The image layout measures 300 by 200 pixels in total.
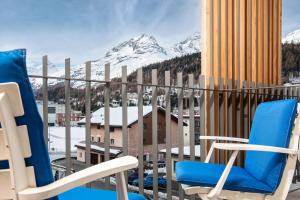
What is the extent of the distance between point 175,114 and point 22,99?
7.91ft

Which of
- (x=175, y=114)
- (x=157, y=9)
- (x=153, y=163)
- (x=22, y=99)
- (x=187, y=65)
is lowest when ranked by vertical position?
(x=153, y=163)

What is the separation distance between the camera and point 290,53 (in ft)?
17.1

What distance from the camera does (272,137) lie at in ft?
Answer: 6.30

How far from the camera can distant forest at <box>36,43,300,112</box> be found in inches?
93.6

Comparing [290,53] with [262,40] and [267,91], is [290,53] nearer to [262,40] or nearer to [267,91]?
[262,40]

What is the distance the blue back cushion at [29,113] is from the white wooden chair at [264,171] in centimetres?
101

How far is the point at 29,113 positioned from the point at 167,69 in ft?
10.1

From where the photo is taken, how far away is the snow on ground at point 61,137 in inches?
91.8

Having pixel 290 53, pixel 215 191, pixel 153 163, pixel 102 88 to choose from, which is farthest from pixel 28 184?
pixel 290 53

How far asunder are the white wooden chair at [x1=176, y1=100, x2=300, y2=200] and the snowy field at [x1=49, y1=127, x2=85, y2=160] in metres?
0.84

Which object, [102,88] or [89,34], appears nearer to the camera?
[102,88]

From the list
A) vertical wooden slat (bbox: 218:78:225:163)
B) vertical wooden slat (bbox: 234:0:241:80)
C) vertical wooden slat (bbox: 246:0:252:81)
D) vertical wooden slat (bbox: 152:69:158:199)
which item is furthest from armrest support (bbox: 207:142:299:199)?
vertical wooden slat (bbox: 246:0:252:81)

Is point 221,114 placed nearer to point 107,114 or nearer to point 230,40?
point 230,40

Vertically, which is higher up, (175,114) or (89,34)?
(89,34)
